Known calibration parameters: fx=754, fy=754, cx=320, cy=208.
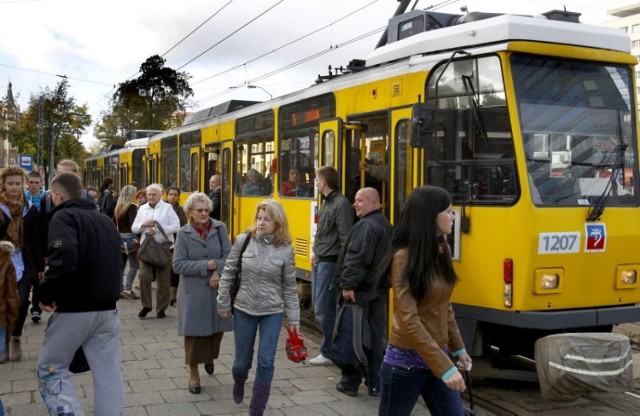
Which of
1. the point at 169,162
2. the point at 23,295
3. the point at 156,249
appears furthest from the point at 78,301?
the point at 169,162

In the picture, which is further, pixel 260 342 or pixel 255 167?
pixel 255 167

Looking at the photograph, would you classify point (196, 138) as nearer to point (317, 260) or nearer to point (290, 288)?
point (317, 260)

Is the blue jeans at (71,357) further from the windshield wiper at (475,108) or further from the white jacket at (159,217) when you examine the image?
the white jacket at (159,217)

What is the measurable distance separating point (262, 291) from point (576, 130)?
10.2 ft

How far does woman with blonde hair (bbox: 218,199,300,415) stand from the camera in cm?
543

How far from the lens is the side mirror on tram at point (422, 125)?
6387 millimetres

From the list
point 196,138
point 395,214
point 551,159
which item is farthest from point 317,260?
point 196,138

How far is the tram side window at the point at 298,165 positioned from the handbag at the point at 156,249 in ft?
5.42

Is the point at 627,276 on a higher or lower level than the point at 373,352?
higher

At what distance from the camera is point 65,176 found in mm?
4852

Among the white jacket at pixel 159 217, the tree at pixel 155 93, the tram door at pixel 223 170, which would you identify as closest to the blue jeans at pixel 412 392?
the white jacket at pixel 159 217

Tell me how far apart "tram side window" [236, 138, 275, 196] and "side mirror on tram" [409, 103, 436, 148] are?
4.16 meters

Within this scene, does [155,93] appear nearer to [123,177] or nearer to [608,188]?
[123,177]

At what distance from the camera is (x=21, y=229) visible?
7.14 metres
